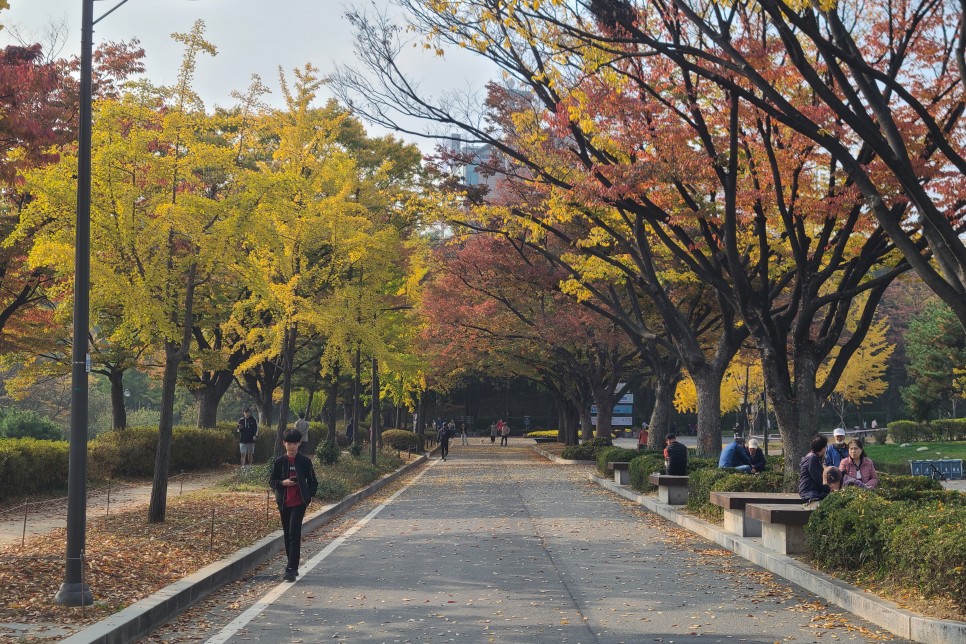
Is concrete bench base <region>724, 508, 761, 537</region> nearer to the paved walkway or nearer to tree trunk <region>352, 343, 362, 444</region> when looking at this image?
the paved walkway

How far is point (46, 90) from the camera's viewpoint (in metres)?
17.9

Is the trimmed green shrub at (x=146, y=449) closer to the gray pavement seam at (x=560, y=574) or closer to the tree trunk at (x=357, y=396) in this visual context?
the tree trunk at (x=357, y=396)

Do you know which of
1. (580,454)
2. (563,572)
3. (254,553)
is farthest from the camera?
(580,454)

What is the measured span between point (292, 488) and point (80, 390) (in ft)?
9.79

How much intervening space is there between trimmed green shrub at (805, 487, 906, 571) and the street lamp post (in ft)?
23.1

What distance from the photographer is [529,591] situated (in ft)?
33.1

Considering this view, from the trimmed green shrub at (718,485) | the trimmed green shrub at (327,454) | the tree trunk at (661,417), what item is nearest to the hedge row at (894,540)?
the trimmed green shrub at (718,485)

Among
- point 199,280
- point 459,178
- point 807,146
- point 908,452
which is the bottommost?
point 908,452

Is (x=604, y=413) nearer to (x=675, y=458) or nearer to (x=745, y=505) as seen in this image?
(x=675, y=458)

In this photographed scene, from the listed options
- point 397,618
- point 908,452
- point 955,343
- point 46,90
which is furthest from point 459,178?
point 955,343

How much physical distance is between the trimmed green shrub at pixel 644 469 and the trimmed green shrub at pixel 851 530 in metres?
10.3

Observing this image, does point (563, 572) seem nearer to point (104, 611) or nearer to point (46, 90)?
point (104, 611)

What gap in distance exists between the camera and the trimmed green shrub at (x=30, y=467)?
18.6 metres

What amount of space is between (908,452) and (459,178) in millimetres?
29018
